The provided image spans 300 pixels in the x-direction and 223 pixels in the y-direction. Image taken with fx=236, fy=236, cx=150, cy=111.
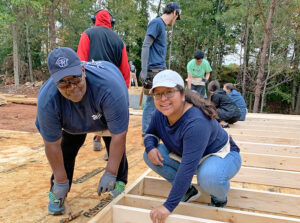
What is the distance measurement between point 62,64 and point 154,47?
2059 mm

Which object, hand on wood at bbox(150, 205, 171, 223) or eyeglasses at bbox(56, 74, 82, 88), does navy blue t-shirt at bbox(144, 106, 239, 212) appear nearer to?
hand on wood at bbox(150, 205, 171, 223)

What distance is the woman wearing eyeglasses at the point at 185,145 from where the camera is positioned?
135 centimetres

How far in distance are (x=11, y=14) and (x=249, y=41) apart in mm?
13456

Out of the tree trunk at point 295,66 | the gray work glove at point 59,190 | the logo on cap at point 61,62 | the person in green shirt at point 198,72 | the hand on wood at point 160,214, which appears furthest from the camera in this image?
the tree trunk at point 295,66

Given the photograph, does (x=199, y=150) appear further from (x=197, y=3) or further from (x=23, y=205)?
(x=197, y=3)

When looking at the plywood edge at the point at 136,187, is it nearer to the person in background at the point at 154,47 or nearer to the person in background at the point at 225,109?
the person in background at the point at 154,47

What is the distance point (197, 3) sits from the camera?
52.5ft

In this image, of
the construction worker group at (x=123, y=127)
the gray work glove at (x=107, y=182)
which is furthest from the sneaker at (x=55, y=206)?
the gray work glove at (x=107, y=182)

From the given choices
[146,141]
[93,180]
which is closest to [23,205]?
[93,180]

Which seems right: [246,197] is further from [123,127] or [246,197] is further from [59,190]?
[59,190]

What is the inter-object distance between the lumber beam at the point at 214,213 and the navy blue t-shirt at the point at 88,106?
1.83 feet

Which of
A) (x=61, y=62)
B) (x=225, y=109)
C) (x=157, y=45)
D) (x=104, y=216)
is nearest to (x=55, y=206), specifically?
(x=104, y=216)

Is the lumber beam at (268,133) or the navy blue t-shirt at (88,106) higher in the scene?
the navy blue t-shirt at (88,106)

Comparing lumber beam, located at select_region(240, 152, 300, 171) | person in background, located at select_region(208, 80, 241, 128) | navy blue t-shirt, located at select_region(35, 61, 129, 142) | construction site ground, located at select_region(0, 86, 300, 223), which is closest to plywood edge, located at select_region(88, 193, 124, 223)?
construction site ground, located at select_region(0, 86, 300, 223)
